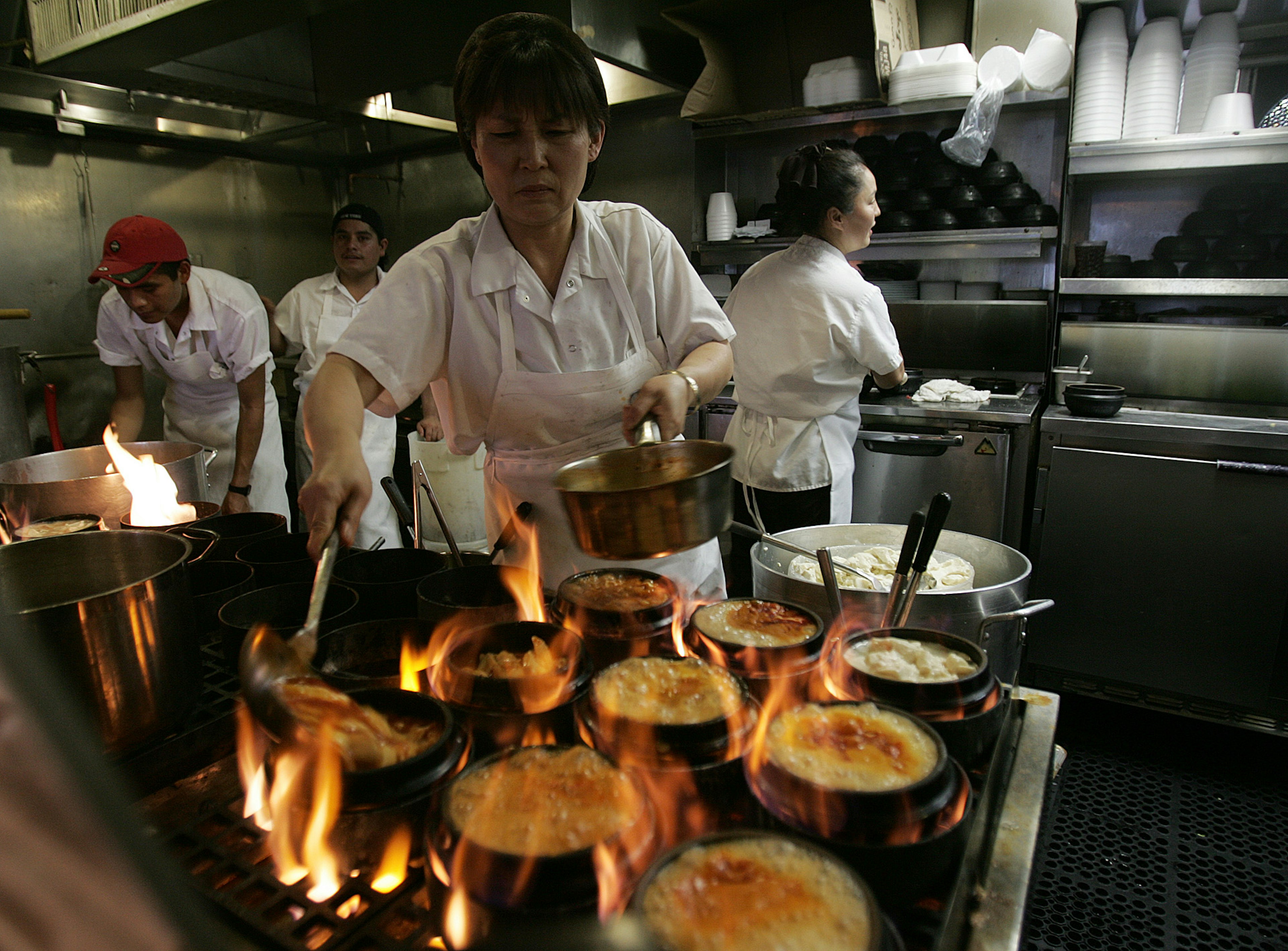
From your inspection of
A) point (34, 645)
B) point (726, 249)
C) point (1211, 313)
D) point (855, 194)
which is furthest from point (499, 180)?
point (1211, 313)

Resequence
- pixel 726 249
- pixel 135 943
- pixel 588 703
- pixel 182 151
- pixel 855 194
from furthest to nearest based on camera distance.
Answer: pixel 182 151
pixel 726 249
pixel 855 194
pixel 588 703
pixel 135 943

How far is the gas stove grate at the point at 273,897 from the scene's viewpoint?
788 millimetres

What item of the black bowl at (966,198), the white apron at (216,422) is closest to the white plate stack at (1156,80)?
the black bowl at (966,198)

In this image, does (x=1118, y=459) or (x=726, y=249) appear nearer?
(x=1118, y=459)

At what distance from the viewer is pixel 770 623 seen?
1270 mm

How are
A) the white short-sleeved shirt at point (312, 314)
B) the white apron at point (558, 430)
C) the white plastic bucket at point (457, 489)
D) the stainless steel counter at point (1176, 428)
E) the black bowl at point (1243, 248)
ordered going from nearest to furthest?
the white apron at point (558, 430) < the stainless steel counter at point (1176, 428) < the black bowl at point (1243, 248) < the white plastic bucket at point (457, 489) < the white short-sleeved shirt at point (312, 314)

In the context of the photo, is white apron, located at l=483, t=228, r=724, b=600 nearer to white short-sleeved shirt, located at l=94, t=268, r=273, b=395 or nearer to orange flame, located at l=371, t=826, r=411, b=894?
orange flame, located at l=371, t=826, r=411, b=894

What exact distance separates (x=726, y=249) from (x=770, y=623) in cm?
378

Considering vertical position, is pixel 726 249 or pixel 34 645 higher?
pixel 726 249

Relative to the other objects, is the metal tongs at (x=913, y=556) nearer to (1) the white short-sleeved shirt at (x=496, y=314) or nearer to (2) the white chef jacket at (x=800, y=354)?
(1) the white short-sleeved shirt at (x=496, y=314)

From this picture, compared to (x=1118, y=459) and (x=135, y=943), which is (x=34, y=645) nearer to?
(x=135, y=943)

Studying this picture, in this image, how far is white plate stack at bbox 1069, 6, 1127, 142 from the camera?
11.3 feet

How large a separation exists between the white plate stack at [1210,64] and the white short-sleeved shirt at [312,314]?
4335mm

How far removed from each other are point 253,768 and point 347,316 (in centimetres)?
411
